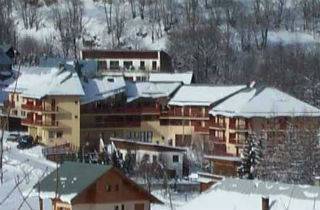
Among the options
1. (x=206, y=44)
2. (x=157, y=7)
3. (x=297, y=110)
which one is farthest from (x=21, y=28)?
(x=297, y=110)

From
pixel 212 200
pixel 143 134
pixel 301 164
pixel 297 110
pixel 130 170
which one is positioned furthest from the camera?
pixel 143 134

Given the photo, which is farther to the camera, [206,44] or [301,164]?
→ [206,44]

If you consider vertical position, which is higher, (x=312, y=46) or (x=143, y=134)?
(x=312, y=46)

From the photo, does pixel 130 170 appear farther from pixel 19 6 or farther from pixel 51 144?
pixel 19 6

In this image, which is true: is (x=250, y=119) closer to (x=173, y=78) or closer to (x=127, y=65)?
(x=173, y=78)

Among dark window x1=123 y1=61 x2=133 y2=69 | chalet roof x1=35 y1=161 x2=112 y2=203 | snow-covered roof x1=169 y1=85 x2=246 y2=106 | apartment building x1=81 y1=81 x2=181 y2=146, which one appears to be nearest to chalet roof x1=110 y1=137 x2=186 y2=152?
apartment building x1=81 y1=81 x2=181 y2=146

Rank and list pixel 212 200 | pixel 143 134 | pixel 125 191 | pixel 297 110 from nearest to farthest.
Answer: pixel 212 200
pixel 125 191
pixel 297 110
pixel 143 134
